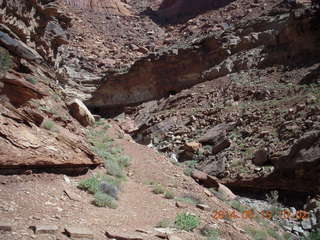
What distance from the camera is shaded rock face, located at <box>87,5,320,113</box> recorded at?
1889 centimetres

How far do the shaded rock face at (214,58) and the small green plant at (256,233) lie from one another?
13439 mm

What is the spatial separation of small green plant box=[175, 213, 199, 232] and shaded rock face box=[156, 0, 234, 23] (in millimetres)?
37140

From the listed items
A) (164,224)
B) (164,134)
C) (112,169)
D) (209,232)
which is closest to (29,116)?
(112,169)

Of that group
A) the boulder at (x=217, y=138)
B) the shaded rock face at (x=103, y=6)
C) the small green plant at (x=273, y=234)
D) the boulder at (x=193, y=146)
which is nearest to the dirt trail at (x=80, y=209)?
the small green plant at (x=273, y=234)

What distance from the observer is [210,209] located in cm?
751

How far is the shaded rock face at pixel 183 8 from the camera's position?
40812 mm

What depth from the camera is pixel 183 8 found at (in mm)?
44062

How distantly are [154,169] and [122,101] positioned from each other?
57.1 ft

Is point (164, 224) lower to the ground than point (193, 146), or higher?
lower

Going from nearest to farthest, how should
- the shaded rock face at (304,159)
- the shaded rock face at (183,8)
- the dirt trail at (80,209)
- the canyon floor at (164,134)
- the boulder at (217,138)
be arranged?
Answer: 1. the dirt trail at (80,209)
2. the canyon floor at (164,134)
3. the shaded rock face at (304,159)
4. the boulder at (217,138)
5. the shaded rock face at (183,8)

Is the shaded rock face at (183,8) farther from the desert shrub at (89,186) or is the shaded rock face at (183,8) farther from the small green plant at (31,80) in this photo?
the desert shrub at (89,186)

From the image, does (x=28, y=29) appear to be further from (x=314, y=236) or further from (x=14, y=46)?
(x=314, y=236)

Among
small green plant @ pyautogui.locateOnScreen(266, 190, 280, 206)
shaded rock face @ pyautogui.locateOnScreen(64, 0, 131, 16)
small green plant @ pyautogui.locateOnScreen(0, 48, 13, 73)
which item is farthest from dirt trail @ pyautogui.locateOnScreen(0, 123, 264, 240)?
shaded rock face @ pyautogui.locateOnScreen(64, 0, 131, 16)

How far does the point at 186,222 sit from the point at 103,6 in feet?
134
